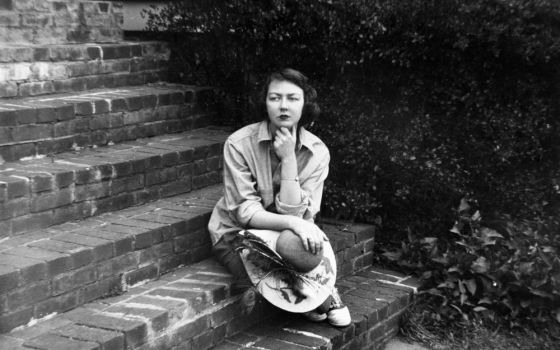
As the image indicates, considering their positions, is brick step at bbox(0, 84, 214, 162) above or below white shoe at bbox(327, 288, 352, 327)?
above

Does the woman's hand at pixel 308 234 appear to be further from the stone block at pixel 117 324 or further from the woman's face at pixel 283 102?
the stone block at pixel 117 324

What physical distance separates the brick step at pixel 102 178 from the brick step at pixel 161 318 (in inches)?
21.1

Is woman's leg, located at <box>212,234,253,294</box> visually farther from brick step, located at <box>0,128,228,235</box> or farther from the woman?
brick step, located at <box>0,128,228,235</box>

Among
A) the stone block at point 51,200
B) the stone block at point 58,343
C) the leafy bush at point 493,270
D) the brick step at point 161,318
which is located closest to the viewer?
the stone block at point 58,343

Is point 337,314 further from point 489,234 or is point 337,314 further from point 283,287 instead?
point 489,234

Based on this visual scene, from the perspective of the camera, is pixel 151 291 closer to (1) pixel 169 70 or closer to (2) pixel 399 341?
(2) pixel 399 341

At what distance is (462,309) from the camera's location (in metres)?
4.47

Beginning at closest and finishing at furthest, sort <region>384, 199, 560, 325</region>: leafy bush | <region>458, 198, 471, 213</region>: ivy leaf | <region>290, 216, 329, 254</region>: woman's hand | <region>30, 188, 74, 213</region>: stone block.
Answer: <region>290, 216, 329, 254</region>: woman's hand < <region>30, 188, 74, 213</region>: stone block < <region>384, 199, 560, 325</region>: leafy bush < <region>458, 198, 471, 213</region>: ivy leaf

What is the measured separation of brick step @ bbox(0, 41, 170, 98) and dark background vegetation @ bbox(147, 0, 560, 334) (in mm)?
604

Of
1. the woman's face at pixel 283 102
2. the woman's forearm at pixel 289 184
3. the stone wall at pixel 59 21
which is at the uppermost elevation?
the stone wall at pixel 59 21

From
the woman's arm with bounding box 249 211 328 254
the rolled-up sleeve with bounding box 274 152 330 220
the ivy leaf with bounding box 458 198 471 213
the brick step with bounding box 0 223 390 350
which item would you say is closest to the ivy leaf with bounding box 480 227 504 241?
the ivy leaf with bounding box 458 198 471 213

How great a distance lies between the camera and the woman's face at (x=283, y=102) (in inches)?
144

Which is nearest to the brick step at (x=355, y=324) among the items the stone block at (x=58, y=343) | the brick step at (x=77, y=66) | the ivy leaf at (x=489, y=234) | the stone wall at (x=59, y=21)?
the ivy leaf at (x=489, y=234)

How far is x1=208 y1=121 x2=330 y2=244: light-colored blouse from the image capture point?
364cm
